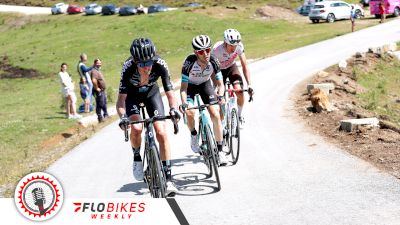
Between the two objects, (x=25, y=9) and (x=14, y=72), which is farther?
(x=25, y=9)

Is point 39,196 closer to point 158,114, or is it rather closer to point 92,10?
point 158,114

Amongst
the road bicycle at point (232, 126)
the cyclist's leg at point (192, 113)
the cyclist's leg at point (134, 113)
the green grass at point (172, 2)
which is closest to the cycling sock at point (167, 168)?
the cyclist's leg at point (134, 113)

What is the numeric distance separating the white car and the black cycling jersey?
43.9 metres

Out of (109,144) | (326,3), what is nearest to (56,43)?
(326,3)

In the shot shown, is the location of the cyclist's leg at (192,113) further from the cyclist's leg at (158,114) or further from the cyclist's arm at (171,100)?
the cyclist's arm at (171,100)

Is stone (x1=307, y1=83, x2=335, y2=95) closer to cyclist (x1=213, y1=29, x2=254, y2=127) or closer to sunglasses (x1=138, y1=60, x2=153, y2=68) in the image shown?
cyclist (x1=213, y1=29, x2=254, y2=127)

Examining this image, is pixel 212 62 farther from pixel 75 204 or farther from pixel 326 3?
pixel 326 3

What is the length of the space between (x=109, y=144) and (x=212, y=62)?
5.03 meters

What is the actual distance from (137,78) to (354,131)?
5.75m

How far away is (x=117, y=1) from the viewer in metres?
88.2

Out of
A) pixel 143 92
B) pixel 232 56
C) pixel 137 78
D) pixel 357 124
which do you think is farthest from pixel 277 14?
pixel 137 78

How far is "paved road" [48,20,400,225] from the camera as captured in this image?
25.6 feet

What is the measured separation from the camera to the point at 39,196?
6848 millimetres

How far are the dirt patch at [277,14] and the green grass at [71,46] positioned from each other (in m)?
1.31
